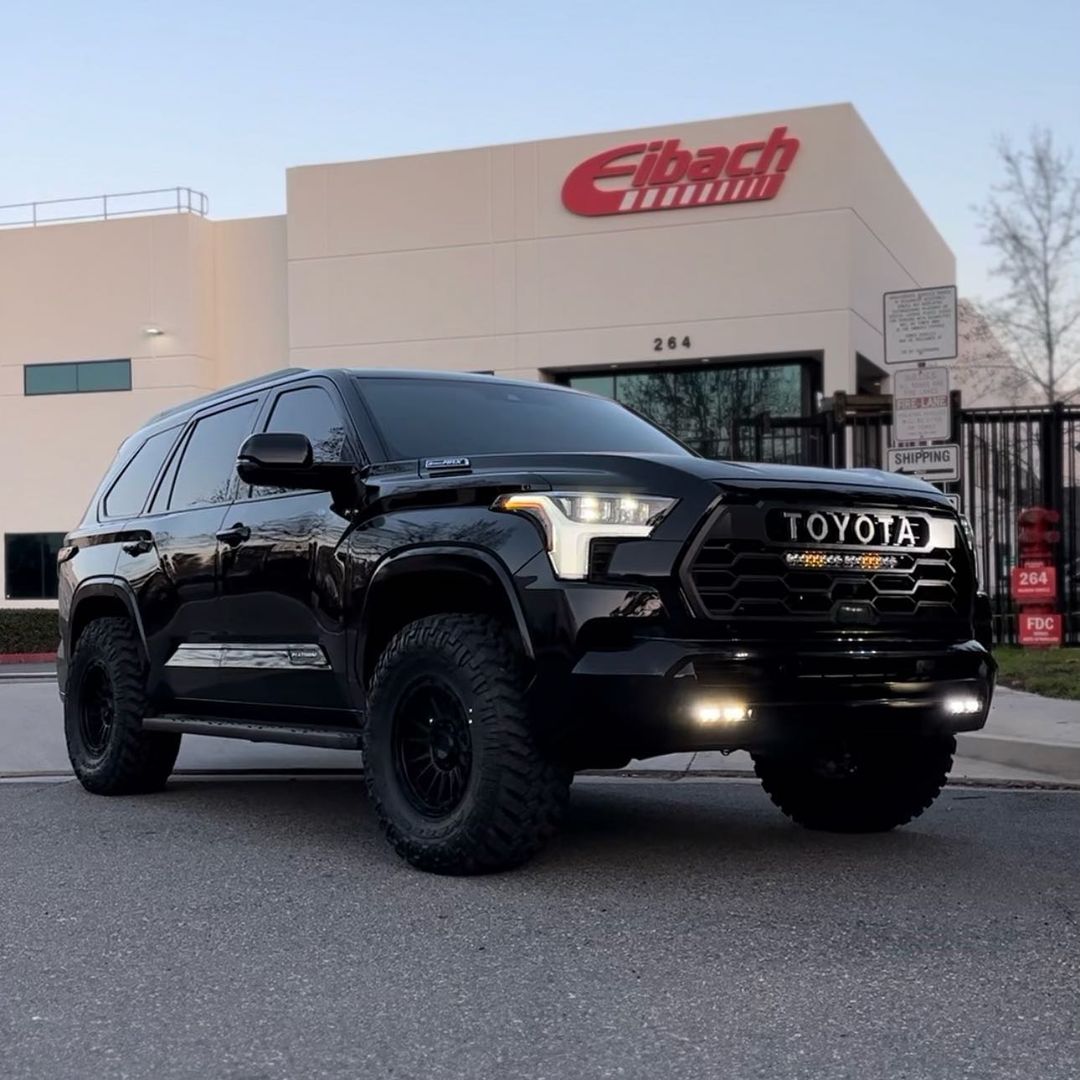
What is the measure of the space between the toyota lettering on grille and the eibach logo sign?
2398cm

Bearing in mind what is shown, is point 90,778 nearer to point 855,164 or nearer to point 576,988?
point 576,988

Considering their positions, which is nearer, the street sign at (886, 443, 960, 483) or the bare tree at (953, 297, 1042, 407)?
the street sign at (886, 443, 960, 483)

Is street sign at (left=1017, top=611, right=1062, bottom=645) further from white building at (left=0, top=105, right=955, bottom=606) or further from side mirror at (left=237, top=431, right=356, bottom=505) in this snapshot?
white building at (left=0, top=105, right=955, bottom=606)

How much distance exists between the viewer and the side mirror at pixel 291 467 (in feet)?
19.2

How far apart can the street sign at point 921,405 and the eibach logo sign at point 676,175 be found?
1792 centimetres

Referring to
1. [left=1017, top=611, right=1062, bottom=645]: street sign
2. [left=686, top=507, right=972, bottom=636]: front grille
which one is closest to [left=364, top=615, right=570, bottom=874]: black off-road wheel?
[left=686, top=507, right=972, bottom=636]: front grille

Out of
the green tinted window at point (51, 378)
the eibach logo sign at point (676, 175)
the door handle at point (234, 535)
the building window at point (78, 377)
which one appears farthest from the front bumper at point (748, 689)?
the green tinted window at point (51, 378)

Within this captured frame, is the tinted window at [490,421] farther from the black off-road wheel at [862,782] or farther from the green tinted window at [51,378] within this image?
the green tinted window at [51,378]

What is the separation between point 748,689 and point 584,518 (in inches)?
30.7

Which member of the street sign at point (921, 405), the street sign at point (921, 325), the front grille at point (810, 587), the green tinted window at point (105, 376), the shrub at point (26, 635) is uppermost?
the green tinted window at point (105, 376)

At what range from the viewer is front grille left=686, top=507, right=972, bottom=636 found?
5004 millimetres

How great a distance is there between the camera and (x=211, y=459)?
735 cm

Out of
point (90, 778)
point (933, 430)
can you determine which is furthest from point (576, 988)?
point (933, 430)

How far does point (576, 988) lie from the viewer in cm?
403
